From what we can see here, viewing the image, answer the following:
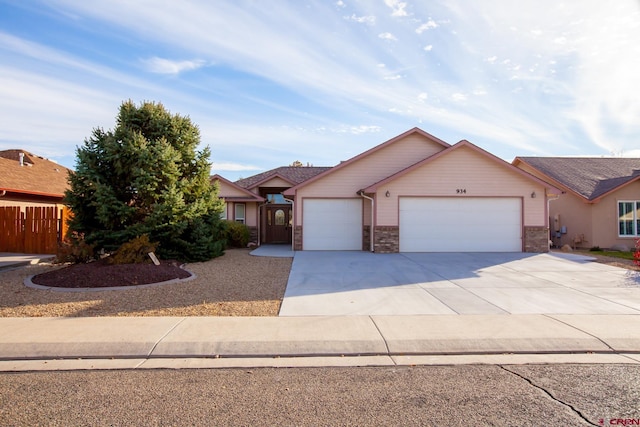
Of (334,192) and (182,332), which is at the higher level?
(334,192)

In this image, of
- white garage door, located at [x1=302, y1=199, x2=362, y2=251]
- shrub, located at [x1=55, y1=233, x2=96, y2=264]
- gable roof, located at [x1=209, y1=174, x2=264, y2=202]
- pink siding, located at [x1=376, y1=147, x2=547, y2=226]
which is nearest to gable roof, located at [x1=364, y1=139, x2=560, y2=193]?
pink siding, located at [x1=376, y1=147, x2=547, y2=226]

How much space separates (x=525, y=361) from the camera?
512 centimetres

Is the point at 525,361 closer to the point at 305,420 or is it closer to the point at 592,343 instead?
the point at 592,343

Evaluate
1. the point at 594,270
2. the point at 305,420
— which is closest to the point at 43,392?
the point at 305,420

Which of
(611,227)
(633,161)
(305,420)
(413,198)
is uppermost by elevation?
(633,161)

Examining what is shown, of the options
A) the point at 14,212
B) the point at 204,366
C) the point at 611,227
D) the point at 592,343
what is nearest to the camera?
the point at 204,366

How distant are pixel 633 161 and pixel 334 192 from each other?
2123cm

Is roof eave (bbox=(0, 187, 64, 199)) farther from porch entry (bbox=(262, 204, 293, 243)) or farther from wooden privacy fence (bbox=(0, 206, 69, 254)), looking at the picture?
porch entry (bbox=(262, 204, 293, 243))

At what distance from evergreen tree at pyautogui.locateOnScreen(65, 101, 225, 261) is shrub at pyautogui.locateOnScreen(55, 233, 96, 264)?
661 mm

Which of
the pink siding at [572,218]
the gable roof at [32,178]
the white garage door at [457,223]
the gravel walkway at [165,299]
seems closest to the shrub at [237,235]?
the gable roof at [32,178]

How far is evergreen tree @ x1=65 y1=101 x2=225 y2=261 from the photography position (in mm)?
12570

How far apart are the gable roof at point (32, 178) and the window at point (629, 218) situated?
83.0 feet

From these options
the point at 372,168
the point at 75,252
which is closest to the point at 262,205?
the point at 372,168

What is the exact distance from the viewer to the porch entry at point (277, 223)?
79.0 feet
